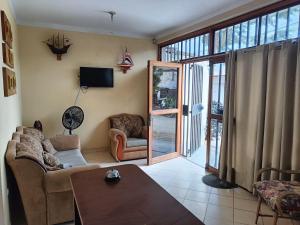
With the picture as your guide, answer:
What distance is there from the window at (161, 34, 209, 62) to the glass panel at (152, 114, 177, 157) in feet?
4.15

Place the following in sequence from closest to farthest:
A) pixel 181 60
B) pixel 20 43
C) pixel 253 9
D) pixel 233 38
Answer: pixel 253 9 < pixel 233 38 < pixel 20 43 < pixel 181 60

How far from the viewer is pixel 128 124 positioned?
4988 mm

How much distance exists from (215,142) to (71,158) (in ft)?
7.89

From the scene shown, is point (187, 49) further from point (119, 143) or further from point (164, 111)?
point (119, 143)

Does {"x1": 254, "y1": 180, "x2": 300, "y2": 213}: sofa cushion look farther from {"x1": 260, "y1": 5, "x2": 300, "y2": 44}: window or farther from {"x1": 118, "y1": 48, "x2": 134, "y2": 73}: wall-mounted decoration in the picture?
{"x1": 118, "y1": 48, "x2": 134, "y2": 73}: wall-mounted decoration

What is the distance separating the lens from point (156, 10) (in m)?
3.50

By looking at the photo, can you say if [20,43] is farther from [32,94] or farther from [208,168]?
[208,168]

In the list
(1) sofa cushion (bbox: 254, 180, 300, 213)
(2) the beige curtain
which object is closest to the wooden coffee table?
(1) sofa cushion (bbox: 254, 180, 300, 213)

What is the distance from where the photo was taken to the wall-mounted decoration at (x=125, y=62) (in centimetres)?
495

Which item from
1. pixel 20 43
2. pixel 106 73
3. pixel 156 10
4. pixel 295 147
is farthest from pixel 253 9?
pixel 20 43

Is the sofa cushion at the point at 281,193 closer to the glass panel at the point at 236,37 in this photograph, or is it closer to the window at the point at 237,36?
the window at the point at 237,36

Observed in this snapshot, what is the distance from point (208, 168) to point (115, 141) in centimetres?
181

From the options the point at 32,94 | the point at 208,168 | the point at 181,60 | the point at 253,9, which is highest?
the point at 253,9

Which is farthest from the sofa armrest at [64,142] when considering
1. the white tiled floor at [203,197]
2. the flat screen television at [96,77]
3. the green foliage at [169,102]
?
the green foliage at [169,102]
